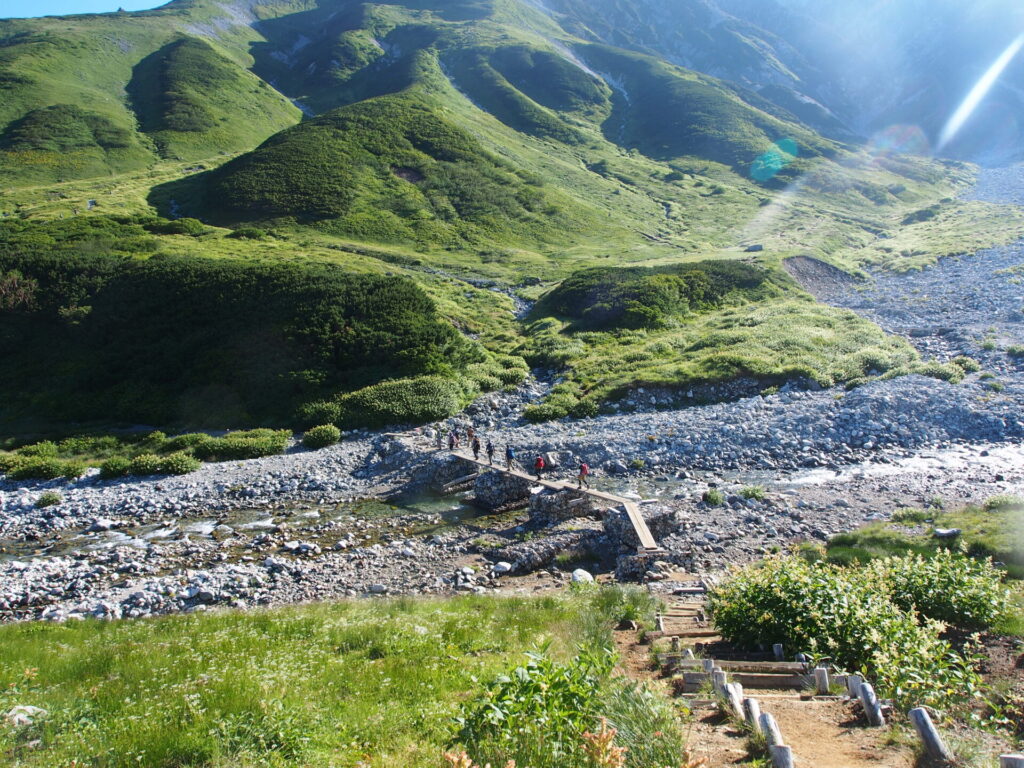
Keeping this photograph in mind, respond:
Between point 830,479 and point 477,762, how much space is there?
2136 centimetres

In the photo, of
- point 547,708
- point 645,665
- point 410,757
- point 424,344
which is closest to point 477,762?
point 547,708

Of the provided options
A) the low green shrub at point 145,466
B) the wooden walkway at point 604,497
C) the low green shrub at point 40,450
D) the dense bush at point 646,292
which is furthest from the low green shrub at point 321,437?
the dense bush at point 646,292

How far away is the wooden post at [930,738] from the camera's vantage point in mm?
4840

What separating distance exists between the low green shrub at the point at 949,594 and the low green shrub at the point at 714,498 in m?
11.0

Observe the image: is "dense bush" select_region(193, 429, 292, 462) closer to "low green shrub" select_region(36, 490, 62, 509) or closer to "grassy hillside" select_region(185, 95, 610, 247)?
"low green shrub" select_region(36, 490, 62, 509)

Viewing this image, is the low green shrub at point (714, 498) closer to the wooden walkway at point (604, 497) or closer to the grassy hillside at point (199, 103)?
the wooden walkway at point (604, 497)

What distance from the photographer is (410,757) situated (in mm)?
5707

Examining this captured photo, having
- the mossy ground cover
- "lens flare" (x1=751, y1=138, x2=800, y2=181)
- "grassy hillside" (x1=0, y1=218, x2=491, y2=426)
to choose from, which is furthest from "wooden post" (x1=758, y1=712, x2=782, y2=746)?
"lens flare" (x1=751, y1=138, x2=800, y2=181)

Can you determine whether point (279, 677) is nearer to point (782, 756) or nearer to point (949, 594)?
point (782, 756)

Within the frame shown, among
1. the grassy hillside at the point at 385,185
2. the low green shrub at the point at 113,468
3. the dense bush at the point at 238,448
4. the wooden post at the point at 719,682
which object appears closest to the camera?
the wooden post at the point at 719,682

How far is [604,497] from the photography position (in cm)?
2005

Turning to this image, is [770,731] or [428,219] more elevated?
[770,731]

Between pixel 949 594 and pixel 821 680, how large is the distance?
332 cm

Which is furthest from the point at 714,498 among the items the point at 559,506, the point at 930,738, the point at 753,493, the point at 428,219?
the point at 428,219
